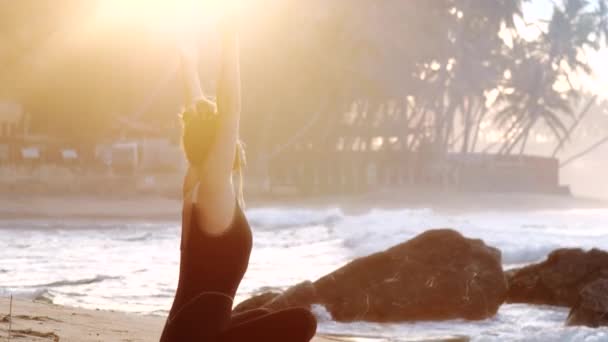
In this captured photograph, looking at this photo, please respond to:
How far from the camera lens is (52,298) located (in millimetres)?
11773

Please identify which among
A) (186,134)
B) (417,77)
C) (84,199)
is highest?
(417,77)

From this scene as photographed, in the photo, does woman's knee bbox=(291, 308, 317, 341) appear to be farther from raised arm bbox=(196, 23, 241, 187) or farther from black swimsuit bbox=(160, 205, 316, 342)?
raised arm bbox=(196, 23, 241, 187)

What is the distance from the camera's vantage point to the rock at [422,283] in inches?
423

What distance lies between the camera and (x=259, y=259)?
1867 cm

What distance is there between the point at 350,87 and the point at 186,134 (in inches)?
1672

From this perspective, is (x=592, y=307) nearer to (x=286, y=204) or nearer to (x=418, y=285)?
(x=418, y=285)

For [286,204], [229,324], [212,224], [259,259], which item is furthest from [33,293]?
[286,204]

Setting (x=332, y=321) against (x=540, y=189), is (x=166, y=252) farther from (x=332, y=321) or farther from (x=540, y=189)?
(x=540, y=189)

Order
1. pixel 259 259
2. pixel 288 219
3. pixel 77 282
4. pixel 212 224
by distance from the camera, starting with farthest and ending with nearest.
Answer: pixel 288 219, pixel 259 259, pixel 77 282, pixel 212 224

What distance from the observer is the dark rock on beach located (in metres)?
10.7

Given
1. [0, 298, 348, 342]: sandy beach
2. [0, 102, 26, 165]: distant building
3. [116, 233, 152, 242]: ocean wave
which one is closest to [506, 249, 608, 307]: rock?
[0, 298, 348, 342]: sandy beach

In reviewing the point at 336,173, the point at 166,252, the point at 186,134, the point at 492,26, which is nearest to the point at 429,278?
the point at 186,134

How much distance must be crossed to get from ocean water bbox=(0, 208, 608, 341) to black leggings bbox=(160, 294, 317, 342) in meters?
3.90

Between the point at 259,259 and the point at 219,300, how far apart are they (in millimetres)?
14925
